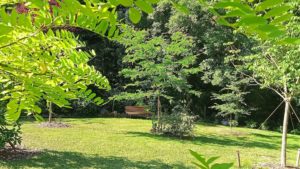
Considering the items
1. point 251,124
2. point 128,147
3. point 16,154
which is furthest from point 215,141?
point 251,124

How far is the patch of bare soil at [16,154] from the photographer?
785 centimetres

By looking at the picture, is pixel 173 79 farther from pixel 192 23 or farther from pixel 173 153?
→ pixel 192 23

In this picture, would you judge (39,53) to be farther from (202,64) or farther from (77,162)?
(202,64)

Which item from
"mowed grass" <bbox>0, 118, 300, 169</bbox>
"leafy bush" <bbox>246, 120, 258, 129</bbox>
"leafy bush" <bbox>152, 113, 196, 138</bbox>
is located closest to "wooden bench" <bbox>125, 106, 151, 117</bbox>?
"mowed grass" <bbox>0, 118, 300, 169</bbox>

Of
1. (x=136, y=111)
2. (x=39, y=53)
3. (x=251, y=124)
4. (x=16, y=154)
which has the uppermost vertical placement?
(x=39, y=53)

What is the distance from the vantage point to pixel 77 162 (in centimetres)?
781

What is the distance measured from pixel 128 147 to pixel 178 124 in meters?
2.56

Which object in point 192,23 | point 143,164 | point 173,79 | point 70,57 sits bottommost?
point 143,164

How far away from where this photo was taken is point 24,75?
131cm

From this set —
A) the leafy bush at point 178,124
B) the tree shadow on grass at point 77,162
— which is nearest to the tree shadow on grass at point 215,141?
the leafy bush at point 178,124

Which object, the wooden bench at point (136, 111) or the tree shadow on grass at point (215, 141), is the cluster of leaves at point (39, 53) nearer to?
the tree shadow on grass at point (215, 141)

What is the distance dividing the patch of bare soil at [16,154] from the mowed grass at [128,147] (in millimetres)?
218

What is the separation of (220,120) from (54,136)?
9370 millimetres

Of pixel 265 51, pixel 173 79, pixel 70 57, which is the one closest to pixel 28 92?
pixel 70 57
